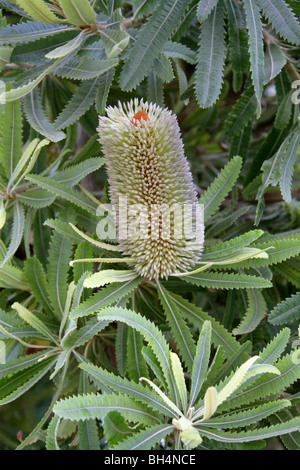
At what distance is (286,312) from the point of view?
831mm

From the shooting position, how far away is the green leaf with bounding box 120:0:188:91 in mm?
803

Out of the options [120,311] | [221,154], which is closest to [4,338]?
[120,311]

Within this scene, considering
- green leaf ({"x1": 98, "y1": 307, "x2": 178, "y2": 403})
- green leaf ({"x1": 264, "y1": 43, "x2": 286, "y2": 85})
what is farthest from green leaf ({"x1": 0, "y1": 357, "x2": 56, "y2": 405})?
green leaf ({"x1": 264, "y1": 43, "x2": 286, "y2": 85})

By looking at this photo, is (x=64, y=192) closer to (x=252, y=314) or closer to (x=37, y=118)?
(x=37, y=118)

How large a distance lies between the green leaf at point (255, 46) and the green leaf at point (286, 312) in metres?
0.34

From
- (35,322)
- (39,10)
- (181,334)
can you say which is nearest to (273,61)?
(39,10)

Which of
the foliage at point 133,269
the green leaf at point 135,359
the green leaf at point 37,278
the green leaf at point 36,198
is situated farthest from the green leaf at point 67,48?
the green leaf at point 135,359

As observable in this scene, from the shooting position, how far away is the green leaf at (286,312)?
2.70ft

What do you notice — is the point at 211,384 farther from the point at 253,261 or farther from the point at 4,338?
the point at 4,338

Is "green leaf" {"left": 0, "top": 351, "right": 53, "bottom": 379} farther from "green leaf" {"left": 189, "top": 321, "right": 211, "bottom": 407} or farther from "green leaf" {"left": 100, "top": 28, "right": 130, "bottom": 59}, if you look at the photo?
"green leaf" {"left": 100, "top": 28, "right": 130, "bottom": 59}

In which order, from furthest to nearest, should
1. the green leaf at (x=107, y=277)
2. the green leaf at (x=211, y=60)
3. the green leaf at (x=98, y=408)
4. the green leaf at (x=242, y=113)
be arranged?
the green leaf at (x=242, y=113) → the green leaf at (x=211, y=60) → the green leaf at (x=107, y=277) → the green leaf at (x=98, y=408)

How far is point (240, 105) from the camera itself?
100 centimetres

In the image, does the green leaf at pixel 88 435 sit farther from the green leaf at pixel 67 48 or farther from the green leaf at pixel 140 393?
the green leaf at pixel 67 48

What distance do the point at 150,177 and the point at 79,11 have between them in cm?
30
